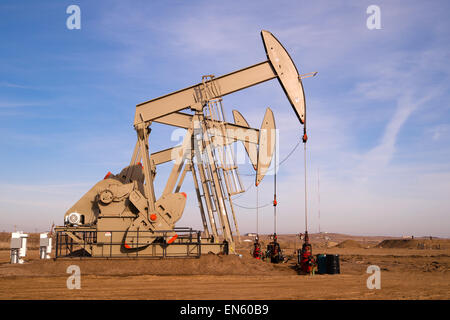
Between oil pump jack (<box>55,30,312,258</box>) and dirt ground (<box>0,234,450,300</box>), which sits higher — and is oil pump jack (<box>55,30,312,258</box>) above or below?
above

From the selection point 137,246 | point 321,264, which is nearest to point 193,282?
point 137,246

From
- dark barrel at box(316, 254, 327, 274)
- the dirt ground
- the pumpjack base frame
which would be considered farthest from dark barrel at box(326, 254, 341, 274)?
the pumpjack base frame

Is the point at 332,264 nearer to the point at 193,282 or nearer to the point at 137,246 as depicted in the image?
the point at 193,282

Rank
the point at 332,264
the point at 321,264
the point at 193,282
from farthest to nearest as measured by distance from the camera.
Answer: the point at 321,264 → the point at 332,264 → the point at 193,282

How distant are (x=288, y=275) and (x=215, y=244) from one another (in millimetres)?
2837

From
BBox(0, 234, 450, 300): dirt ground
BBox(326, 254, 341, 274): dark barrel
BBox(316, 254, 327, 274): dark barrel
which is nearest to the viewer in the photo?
BBox(0, 234, 450, 300): dirt ground

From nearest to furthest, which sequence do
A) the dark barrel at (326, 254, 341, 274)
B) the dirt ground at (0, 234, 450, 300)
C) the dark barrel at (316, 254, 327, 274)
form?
the dirt ground at (0, 234, 450, 300) → the dark barrel at (326, 254, 341, 274) → the dark barrel at (316, 254, 327, 274)

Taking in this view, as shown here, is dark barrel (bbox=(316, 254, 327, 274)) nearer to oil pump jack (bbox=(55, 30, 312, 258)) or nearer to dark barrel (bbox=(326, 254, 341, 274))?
dark barrel (bbox=(326, 254, 341, 274))

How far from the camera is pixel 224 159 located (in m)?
18.3

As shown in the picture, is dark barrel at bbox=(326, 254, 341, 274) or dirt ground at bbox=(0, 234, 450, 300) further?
dark barrel at bbox=(326, 254, 341, 274)

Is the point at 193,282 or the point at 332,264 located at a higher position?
the point at 332,264

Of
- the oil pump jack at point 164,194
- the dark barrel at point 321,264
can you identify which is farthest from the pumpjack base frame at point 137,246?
the dark barrel at point 321,264
